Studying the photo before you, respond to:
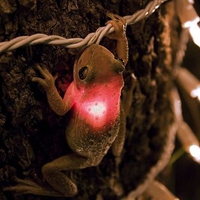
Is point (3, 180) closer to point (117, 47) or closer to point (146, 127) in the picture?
point (117, 47)

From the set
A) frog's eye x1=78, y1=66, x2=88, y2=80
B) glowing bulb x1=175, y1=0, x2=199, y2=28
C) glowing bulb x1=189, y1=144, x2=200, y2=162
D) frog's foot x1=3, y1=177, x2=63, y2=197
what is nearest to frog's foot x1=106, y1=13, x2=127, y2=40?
frog's eye x1=78, y1=66, x2=88, y2=80

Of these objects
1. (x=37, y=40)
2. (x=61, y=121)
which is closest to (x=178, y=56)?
(x=61, y=121)

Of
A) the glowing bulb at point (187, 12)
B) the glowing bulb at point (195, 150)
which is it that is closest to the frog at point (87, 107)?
the glowing bulb at point (187, 12)

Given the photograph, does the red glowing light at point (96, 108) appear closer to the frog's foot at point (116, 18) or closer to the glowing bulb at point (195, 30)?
the frog's foot at point (116, 18)

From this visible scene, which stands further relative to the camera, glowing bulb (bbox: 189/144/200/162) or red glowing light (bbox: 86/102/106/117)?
glowing bulb (bbox: 189/144/200/162)

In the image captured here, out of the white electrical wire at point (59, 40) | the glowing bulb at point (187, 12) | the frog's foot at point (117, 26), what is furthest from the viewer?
the glowing bulb at point (187, 12)

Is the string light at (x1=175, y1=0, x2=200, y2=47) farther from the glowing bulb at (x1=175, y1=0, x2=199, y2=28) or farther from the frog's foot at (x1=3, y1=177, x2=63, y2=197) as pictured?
the frog's foot at (x1=3, y1=177, x2=63, y2=197)
